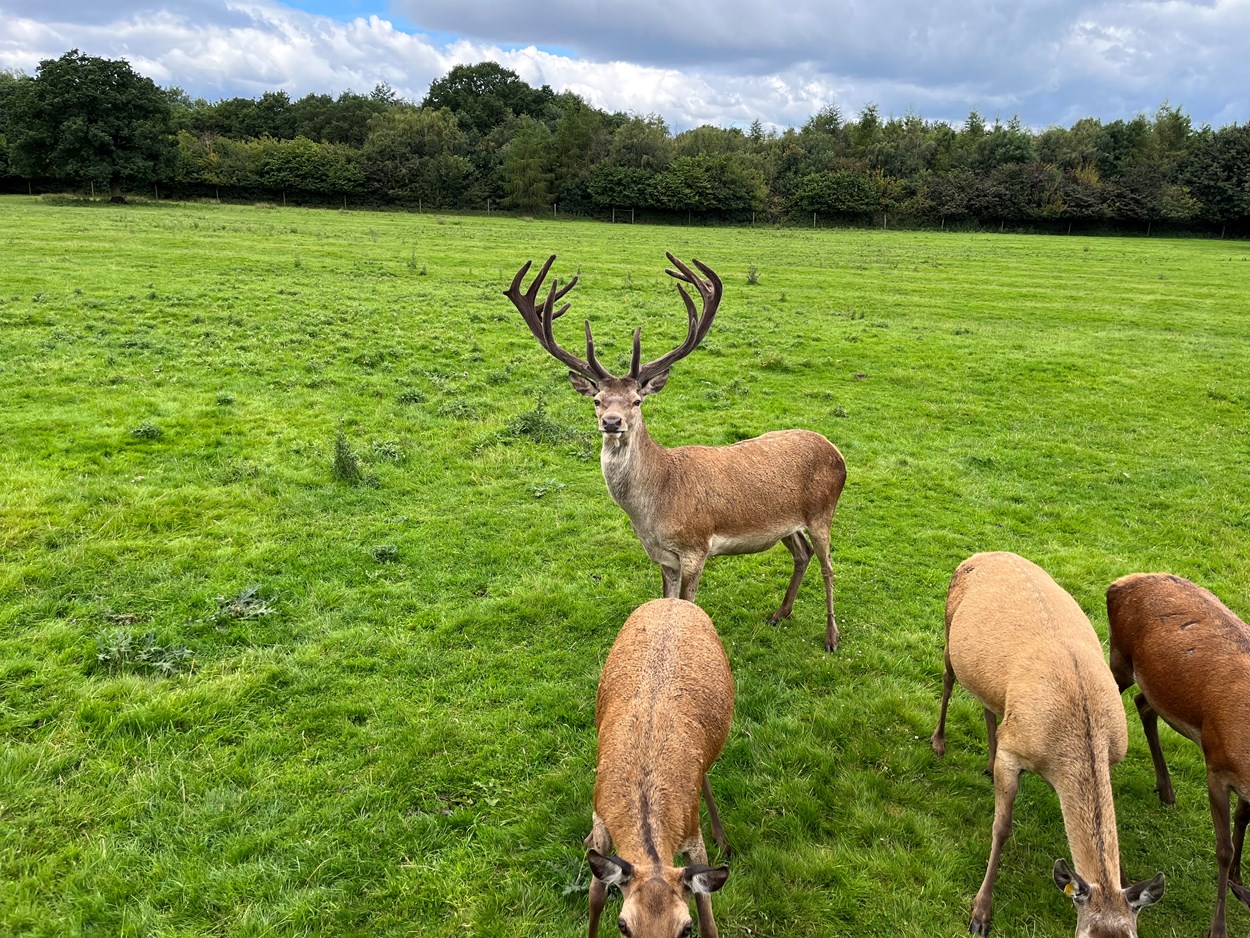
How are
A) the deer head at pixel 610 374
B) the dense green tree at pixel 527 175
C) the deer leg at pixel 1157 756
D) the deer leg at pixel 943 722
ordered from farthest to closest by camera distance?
1. the dense green tree at pixel 527 175
2. the deer head at pixel 610 374
3. the deer leg at pixel 943 722
4. the deer leg at pixel 1157 756

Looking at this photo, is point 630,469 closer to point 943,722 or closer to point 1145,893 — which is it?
point 943,722

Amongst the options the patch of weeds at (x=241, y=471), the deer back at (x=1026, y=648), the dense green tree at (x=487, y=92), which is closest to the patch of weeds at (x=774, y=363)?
the patch of weeds at (x=241, y=471)

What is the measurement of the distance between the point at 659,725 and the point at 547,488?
7.54 metres

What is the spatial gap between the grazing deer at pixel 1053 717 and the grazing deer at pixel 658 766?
1938 mm

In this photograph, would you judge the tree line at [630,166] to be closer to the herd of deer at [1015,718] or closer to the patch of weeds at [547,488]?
the patch of weeds at [547,488]

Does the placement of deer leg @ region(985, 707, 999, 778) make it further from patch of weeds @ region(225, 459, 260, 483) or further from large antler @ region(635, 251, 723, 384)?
patch of weeds @ region(225, 459, 260, 483)

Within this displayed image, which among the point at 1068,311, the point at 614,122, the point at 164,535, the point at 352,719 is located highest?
the point at 614,122

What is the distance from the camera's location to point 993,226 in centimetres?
6944

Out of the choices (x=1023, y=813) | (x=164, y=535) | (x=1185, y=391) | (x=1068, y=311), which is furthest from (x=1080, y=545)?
(x=1068, y=311)

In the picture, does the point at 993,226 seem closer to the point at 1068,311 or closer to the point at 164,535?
the point at 1068,311

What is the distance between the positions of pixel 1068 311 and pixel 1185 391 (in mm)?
10683

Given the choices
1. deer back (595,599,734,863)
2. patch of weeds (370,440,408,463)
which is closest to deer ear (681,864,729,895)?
deer back (595,599,734,863)

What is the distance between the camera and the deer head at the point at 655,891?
3.62 m

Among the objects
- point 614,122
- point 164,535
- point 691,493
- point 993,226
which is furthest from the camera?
point 614,122
